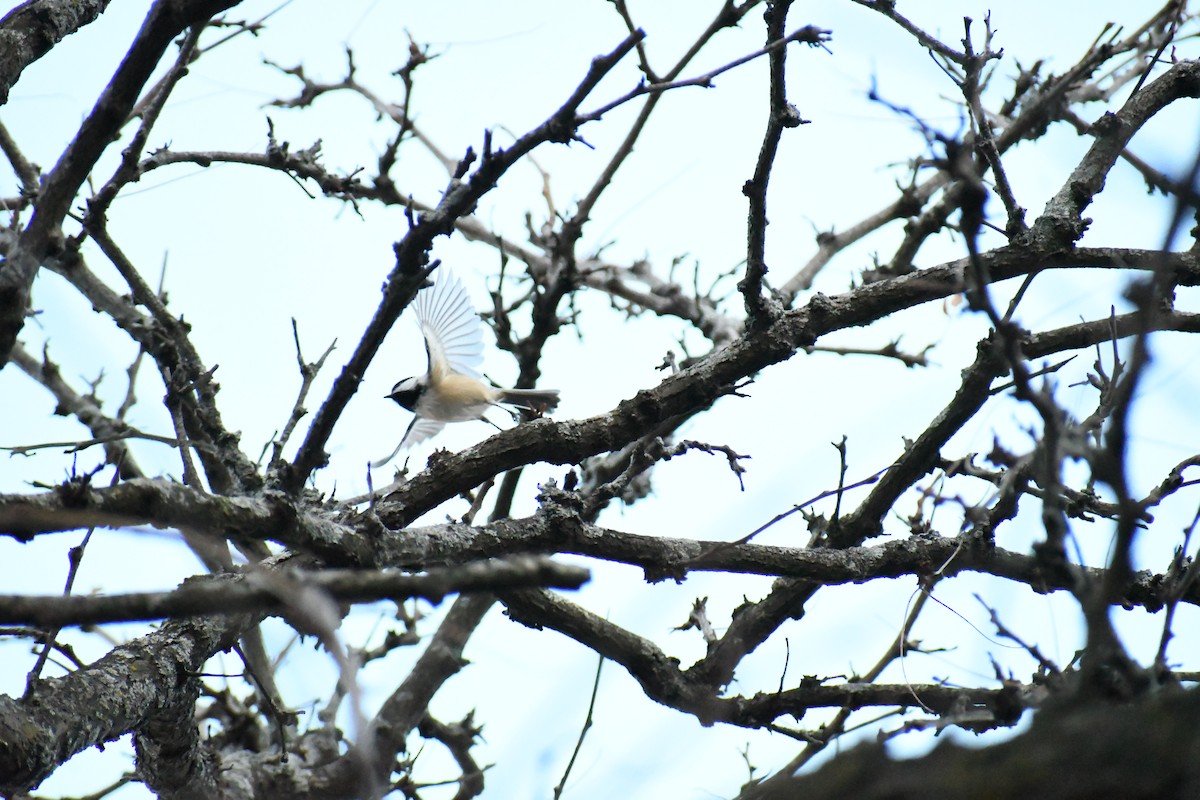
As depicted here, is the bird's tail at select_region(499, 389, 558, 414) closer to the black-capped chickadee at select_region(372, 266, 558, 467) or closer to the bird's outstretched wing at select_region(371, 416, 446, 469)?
the black-capped chickadee at select_region(372, 266, 558, 467)

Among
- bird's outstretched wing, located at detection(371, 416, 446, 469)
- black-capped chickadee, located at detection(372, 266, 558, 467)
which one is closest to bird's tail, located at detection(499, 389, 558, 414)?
black-capped chickadee, located at detection(372, 266, 558, 467)

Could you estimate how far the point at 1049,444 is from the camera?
1.41m

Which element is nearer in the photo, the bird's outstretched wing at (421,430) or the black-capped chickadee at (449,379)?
the black-capped chickadee at (449,379)

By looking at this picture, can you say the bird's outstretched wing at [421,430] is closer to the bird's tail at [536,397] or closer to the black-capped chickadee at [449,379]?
the black-capped chickadee at [449,379]

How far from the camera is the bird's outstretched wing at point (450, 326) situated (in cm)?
606

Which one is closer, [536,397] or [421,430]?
[536,397]

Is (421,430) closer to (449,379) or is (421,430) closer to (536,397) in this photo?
(449,379)

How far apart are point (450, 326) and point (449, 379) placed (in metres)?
0.58

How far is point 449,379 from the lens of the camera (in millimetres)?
6715

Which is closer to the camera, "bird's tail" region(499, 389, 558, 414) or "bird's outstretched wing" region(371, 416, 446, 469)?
"bird's tail" region(499, 389, 558, 414)

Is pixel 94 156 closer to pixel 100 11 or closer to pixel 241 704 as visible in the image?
pixel 100 11

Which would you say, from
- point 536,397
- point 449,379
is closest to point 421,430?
point 449,379

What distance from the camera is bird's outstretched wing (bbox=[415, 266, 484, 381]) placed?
606cm

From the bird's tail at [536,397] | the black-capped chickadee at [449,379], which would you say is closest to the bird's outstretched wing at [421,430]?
the black-capped chickadee at [449,379]
